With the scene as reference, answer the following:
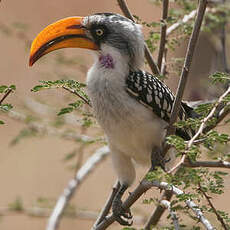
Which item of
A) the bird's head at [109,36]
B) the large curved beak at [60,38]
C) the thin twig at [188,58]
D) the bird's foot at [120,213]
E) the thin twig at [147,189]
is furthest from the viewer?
the bird's foot at [120,213]

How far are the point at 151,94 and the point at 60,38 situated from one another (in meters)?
0.51

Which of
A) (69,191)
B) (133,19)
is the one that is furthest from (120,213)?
(133,19)

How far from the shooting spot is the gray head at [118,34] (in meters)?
2.87

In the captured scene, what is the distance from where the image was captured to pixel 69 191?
3.88m

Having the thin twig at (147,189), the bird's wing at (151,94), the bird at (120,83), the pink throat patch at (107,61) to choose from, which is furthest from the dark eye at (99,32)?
the thin twig at (147,189)

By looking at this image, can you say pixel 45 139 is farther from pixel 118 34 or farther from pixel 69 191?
pixel 118 34

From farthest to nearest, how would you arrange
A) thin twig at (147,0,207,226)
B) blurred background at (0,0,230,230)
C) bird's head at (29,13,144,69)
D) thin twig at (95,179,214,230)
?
blurred background at (0,0,230,230)
bird's head at (29,13,144,69)
thin twig at (147,0,207,226)
thin twig at (95,179,214,230)

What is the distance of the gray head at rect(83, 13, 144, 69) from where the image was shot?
2.87m

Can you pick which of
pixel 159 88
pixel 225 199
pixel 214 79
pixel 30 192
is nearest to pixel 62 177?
pixel 30 192

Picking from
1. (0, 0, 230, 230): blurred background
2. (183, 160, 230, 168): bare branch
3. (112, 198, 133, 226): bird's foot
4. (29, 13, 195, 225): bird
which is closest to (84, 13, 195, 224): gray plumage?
(29, 13, 195, 225): bird

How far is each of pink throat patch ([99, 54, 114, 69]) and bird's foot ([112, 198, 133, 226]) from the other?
2.37 ft

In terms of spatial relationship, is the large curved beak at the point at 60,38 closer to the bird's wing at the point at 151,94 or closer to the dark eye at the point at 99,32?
the dark eye at the point at 99,32

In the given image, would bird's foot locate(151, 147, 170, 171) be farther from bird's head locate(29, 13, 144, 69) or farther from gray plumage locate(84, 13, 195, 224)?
bird's head locate(29, 13, 144, 69)

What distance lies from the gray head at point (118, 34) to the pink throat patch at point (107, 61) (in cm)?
6
